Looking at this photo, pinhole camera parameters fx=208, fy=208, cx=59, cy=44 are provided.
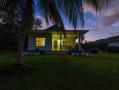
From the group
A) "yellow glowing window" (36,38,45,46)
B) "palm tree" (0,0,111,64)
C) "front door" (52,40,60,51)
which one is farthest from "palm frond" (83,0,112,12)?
"front door" (52,40,60,51)

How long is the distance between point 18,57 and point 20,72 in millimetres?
1154

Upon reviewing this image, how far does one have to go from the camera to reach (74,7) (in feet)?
29.8

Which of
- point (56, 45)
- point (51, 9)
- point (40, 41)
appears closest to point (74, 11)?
point (51, 9)

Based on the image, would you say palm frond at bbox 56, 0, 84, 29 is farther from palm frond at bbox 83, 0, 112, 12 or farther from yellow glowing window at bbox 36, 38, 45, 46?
yellow glowing window at bbox 36, 38, 45, 46

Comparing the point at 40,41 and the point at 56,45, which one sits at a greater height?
the point at 40,41

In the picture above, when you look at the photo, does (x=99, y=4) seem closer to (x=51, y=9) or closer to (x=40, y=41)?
(x=51, y=9)

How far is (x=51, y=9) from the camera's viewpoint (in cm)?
1009

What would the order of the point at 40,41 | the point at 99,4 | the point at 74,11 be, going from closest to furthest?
the point at 99,4
the point at 74,11
the point at 40,41

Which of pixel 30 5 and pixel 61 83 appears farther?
pixel 30 5

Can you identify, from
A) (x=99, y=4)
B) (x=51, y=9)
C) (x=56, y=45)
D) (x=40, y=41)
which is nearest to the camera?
(x=99, y=4)

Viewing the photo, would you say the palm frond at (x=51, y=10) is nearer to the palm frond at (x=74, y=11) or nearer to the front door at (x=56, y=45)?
the palm frond at (x=74, y=11)

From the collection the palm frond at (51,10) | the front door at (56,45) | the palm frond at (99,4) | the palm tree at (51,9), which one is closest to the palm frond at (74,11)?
the palm tree at (51,9)

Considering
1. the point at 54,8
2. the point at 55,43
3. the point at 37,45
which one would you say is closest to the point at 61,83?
the point at 54,8

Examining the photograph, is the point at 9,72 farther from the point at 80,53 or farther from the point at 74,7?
the point at 80,53
